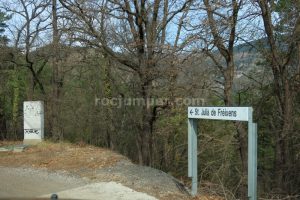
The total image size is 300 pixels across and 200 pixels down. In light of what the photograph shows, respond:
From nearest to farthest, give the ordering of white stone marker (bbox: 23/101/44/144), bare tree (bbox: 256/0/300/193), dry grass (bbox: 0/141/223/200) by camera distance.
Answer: dry grass (bbox: 0/141/223/200), bare tree (bbox: 256/0/300/193), white stone marker (bbox: 23/101/44/144)

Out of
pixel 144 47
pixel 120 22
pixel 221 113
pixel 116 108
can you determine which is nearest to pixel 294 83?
pixel 144 47

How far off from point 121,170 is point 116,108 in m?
14.5

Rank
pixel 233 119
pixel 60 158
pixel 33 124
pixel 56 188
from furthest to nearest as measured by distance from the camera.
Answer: pixel 33 124 < pixel 60 158 < pixel 56 188 < pixel 233 119

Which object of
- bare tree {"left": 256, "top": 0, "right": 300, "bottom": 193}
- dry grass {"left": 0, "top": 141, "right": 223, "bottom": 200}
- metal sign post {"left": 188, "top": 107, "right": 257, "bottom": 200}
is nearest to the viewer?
metal sign post {"left": 188, "top": 107, "right": 257, "bottom": 200}

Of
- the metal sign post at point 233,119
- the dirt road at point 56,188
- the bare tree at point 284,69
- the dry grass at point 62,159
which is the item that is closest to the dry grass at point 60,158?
the dry grass at point 62,159

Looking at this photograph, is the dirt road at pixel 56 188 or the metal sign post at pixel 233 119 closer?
the metal sign post at pixel 233 119

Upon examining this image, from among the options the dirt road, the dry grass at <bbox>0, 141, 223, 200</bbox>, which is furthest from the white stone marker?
the dirt road

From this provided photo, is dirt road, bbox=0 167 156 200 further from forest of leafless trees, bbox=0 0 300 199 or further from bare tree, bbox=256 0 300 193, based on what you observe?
bare tree, bbox=256 0 300 193

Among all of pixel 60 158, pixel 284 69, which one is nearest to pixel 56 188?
pixel 60 158

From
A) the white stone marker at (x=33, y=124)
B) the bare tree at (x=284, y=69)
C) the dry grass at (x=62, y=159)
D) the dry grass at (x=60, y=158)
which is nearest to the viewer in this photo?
the dry grass at (x=62, y=159)

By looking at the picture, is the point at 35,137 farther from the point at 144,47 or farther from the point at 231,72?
the point at 231,72

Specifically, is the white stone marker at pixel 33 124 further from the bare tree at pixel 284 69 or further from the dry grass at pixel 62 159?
the bare tree at pixel 284 69

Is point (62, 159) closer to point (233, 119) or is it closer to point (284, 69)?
point (233, 119)

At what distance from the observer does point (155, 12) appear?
19.1 m
